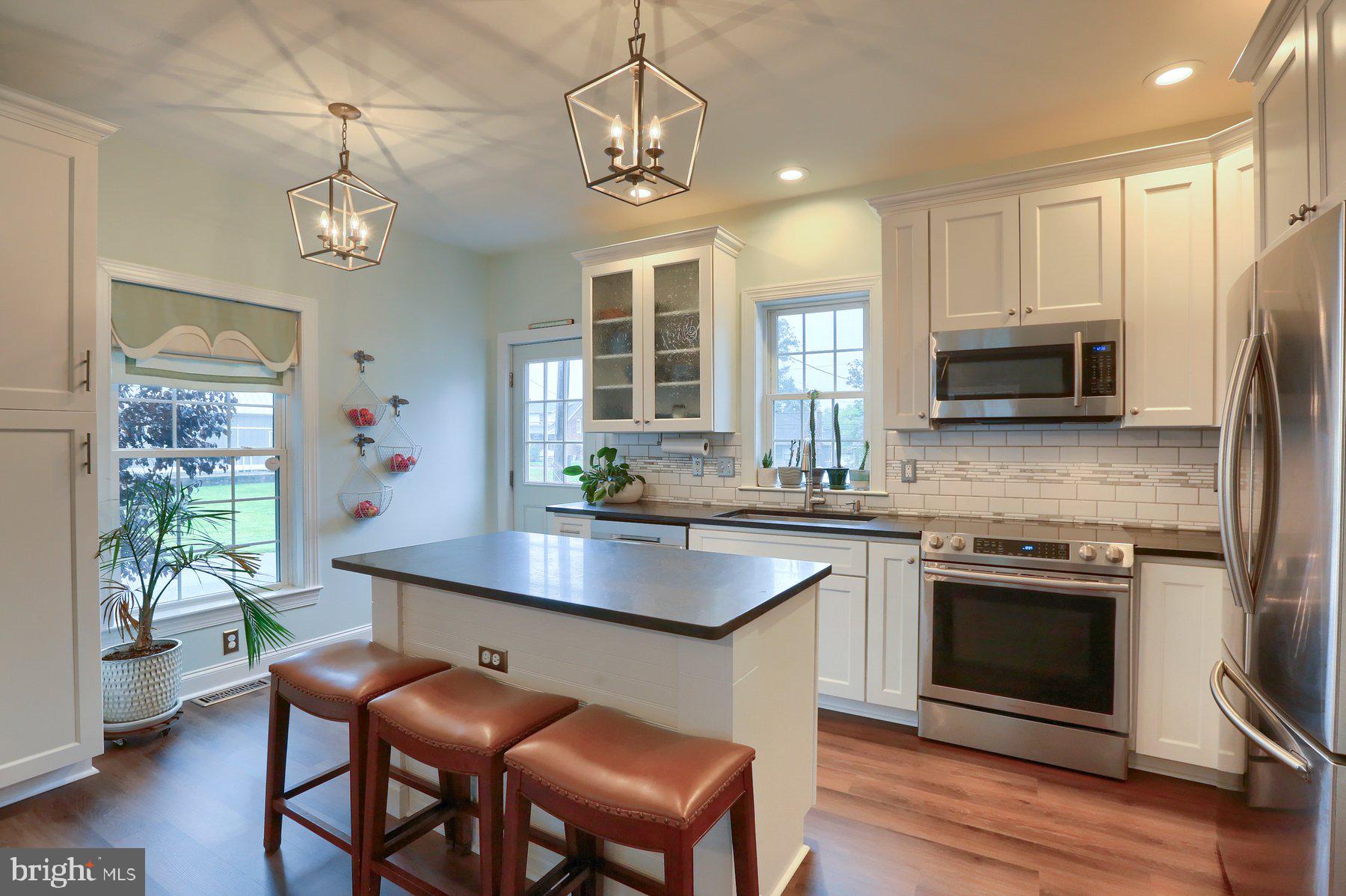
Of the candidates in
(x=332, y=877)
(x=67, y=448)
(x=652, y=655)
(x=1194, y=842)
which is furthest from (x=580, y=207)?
(x=1194, y=842)

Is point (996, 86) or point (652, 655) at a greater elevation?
point (996, 86)

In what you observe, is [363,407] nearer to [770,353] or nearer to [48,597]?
[48,597]

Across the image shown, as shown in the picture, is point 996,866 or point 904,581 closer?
point 996,866

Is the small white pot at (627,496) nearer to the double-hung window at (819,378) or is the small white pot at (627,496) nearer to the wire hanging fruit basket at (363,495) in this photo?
the double-hung window at (819,378)

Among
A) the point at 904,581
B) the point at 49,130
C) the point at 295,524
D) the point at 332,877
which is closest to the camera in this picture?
the point at 332,877

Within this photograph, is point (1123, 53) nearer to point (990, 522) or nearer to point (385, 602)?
point (990, 522)

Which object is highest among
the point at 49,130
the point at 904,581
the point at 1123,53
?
the point at 1123,53

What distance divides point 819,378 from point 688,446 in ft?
2.87

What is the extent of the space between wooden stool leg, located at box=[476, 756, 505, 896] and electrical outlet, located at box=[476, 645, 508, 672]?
17.2 inches

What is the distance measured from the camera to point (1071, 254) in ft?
9.35

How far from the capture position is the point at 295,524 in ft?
12.5

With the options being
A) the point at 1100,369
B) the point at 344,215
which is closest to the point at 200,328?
the point at 344,215

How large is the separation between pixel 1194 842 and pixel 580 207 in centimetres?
407

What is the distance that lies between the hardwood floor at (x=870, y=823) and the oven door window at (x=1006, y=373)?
155cm
